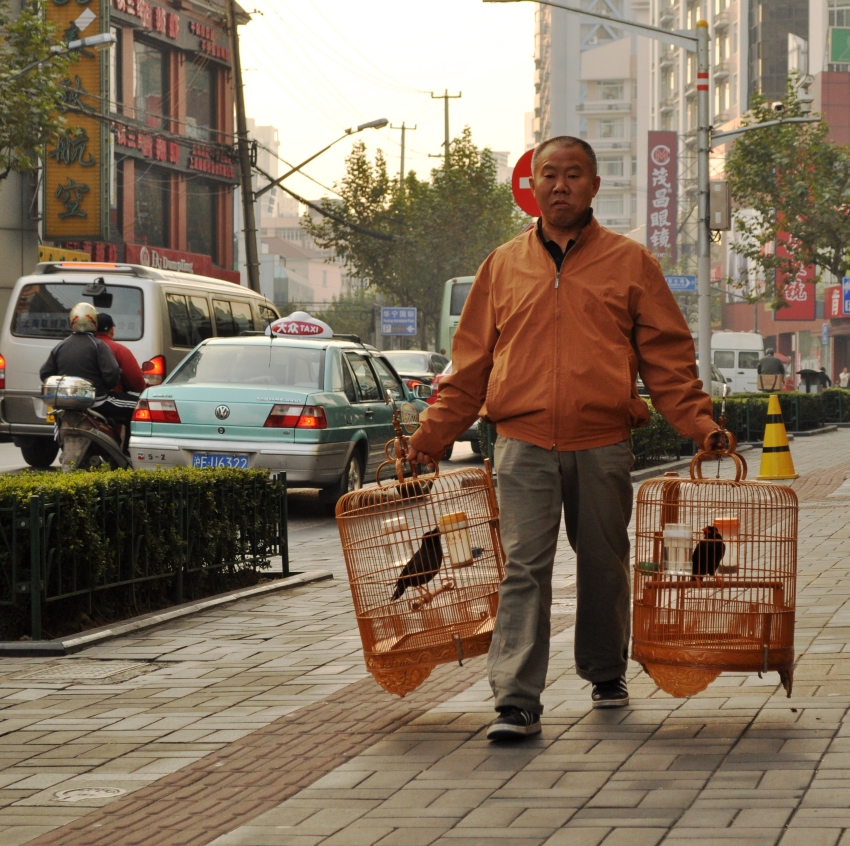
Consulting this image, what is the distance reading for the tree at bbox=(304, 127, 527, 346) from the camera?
6044 cm

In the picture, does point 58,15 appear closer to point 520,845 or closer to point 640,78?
point 520,845

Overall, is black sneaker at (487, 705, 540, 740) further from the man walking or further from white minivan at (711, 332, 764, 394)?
white minivan at (711, 332, 764, 394)

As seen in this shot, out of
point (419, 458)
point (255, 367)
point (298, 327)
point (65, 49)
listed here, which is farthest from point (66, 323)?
point (419, 458)

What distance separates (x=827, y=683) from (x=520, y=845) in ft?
7.23

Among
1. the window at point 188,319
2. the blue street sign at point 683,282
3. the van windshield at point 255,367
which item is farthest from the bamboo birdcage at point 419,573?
the blue street sign at point 683,282

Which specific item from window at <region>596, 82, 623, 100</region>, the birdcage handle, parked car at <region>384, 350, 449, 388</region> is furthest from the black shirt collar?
window at <region>596, 82, 623, 100</region>

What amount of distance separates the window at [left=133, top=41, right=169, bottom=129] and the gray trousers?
122 ft

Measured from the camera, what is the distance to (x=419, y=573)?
5430 millimetres

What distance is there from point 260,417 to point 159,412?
838 millimetres

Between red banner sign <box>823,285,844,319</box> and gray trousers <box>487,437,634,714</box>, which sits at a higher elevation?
red banner sign <box>823,285,844,319</box>

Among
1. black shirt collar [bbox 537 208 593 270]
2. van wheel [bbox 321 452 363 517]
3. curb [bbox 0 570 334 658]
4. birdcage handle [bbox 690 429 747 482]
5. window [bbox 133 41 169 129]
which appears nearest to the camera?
birdcage handle [bbox 690 429 747 482]

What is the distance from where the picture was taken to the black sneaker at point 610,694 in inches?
213

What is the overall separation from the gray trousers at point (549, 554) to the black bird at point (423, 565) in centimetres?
29

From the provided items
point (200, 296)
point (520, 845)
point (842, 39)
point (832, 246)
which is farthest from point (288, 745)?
point (842, 39)
